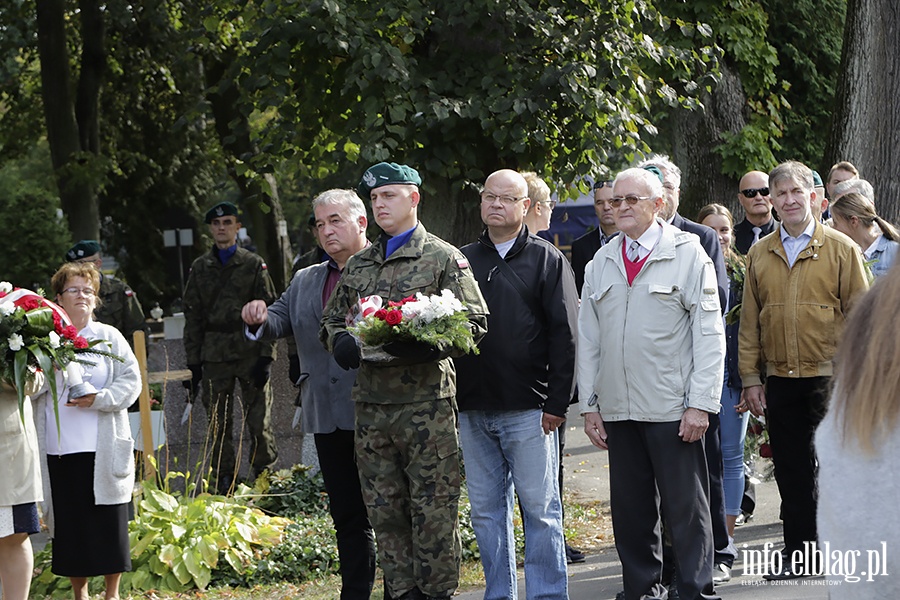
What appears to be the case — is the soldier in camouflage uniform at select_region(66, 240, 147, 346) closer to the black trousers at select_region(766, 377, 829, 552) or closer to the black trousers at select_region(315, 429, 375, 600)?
the black trousers at select_region(315, 429, 375, 600)

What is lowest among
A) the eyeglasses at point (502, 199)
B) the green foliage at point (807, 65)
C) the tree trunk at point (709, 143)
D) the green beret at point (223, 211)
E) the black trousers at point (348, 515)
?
the black trousers at point (348, 515)

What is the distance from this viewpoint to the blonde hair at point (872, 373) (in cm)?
196

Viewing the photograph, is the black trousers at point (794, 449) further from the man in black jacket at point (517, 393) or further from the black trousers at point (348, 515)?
the black trousers at point (348, 515)

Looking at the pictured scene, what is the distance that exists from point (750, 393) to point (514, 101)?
11.5 feet

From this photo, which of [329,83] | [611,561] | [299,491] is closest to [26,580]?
[299,491]

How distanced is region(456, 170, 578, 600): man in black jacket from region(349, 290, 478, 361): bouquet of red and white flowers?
597 mm

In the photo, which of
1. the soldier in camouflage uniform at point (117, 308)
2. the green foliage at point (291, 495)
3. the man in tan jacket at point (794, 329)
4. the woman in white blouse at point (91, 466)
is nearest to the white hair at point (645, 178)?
the man in tan jacket at point (794, 329)

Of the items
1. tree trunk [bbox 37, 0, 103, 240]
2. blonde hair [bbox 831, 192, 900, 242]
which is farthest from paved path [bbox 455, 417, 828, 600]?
tree trunk [bbox 37, 0, 103, 240]

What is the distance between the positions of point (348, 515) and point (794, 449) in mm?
2438

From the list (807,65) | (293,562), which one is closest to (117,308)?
(293,562)

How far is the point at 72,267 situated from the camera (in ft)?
21.9

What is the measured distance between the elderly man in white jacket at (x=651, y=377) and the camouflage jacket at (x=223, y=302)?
16.2ft

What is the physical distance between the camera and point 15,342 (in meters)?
5.84

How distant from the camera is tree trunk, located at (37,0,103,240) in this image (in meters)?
19.7
